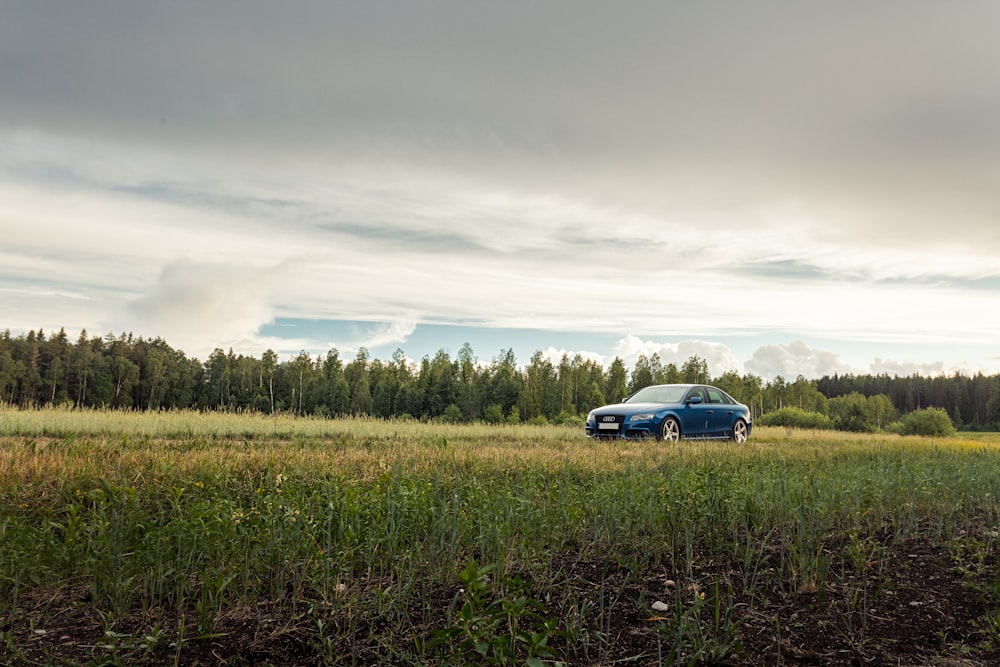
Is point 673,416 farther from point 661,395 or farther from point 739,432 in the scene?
point 739,432

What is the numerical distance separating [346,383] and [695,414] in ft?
205

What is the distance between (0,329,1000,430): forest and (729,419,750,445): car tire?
105 feet

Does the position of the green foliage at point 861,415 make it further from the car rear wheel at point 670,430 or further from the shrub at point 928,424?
the car rear wheel at point 670,430

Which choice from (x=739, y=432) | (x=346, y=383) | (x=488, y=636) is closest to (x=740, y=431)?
(x=739, y=432)

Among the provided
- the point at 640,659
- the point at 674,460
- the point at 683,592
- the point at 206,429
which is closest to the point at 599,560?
the point at 683,592

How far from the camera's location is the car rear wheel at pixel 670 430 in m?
15.3

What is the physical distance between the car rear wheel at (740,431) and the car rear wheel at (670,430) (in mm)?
2886

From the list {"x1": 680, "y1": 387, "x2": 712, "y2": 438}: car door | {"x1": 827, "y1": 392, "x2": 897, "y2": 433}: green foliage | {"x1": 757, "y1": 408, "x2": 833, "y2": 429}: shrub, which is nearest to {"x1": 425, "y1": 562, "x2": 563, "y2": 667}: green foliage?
{"x1": 680, "y1": 387, "x2": 712, "y2": 438}: car door

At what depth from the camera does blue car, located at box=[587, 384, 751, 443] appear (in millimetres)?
15133

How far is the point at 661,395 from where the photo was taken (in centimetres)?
1711

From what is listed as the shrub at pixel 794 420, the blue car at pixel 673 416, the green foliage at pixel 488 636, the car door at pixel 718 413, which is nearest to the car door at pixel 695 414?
the blue car at pixel 673 416

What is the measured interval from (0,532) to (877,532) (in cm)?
721

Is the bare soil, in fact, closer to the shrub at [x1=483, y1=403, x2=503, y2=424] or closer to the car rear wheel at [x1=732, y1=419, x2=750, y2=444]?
the car rear wheel at [x1=732, y1=419, x2=750, y2=444]

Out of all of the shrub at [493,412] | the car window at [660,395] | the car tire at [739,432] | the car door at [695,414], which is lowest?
the shrub at [493,412]
